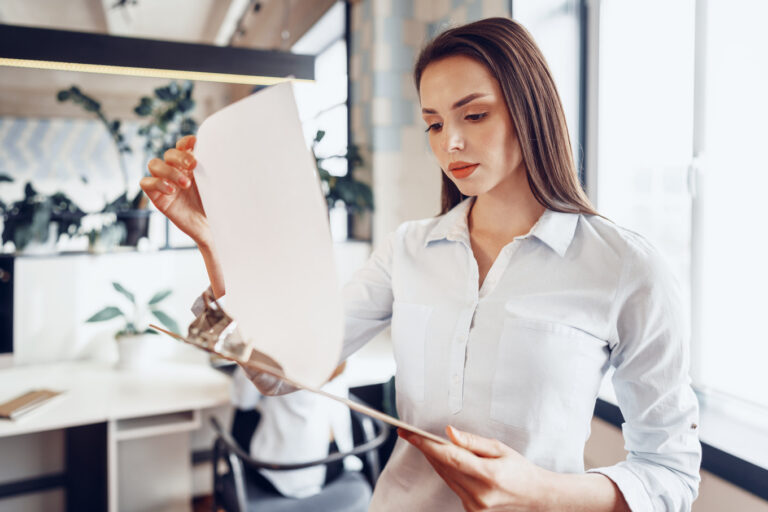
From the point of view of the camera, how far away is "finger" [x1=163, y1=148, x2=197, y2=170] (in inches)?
19.6

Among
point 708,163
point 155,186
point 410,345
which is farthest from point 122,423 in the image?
point 708,163

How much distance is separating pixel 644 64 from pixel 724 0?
331 mm

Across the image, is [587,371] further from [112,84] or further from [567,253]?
[112,84]

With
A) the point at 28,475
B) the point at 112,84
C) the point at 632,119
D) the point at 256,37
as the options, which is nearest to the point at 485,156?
the point at 632,119

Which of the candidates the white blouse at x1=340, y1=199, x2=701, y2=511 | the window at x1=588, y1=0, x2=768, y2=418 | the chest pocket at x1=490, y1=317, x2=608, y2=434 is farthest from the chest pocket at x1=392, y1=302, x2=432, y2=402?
the window at x1=588, y1=0, x2=768, y2=418

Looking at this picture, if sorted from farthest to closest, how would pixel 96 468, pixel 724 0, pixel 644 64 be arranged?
pixel 96 468, pixel 644 64, pixel 724 0

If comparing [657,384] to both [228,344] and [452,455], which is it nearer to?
[452,455]

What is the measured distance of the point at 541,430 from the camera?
70cm

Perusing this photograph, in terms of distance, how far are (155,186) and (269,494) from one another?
1.34 metres

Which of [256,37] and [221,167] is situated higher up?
[256,37]

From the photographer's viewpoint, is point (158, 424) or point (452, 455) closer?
point (452, 455)

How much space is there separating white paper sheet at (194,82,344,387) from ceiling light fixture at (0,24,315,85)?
174 cm

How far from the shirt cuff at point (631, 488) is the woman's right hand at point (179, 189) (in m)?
0.57

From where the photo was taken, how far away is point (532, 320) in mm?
708
